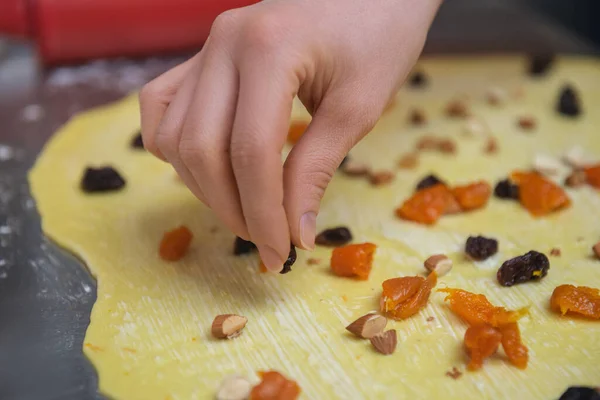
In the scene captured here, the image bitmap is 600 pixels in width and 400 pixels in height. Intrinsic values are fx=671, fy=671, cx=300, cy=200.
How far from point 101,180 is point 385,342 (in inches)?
31.1

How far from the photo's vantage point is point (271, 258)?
3.52 feet

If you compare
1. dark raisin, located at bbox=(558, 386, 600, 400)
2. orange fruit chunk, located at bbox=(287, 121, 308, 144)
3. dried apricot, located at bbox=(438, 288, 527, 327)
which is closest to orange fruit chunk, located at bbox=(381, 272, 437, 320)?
dried apricot, located at bbox=(438, 288, 527, 327)

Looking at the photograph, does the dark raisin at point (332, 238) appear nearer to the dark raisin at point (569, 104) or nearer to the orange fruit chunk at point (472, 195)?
the orange fruit chunk at point (472, 195)

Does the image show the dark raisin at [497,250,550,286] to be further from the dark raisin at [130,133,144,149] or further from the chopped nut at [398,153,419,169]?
the dark raisin at [130,133,144,149]

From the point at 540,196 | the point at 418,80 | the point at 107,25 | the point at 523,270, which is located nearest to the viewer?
the point at 523,270

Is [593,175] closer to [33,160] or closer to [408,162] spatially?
[408,162]

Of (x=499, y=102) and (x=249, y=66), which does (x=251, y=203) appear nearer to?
(x=249, y=66)

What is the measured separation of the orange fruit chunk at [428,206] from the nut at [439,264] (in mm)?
153

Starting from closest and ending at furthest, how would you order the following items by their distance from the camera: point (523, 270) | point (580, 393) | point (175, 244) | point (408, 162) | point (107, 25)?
point (580, 393) < point (523, 270) < point (175, 244) < point (408, 162) < point (107, 25)

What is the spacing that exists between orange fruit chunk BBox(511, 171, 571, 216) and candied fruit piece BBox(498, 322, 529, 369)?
0.42 metres

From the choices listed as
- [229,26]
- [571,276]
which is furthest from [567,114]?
[229,26]

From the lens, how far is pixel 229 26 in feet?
3.48

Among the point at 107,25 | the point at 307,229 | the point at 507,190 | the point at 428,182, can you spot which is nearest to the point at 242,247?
the point at 307,229

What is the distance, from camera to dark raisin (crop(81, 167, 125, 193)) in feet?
4.97
